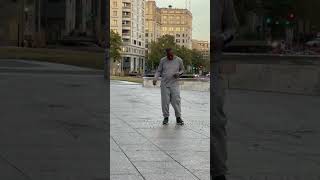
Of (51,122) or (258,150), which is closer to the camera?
(51,122)

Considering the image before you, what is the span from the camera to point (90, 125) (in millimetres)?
5418

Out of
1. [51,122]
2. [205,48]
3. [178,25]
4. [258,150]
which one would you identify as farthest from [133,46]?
[51,122]

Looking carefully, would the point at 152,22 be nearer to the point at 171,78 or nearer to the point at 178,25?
the point at 178,25

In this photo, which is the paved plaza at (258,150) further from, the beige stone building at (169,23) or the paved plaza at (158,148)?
the beige stone building at (169,23)

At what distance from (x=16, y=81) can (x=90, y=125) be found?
1110 mm

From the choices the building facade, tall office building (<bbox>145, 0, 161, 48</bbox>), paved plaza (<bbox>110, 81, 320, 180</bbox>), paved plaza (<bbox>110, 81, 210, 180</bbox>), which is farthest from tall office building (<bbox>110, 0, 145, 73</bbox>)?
paved plaza (<bbox>110, 81, 320, 180</bbox>)

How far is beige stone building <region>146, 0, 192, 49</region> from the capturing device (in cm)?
12044

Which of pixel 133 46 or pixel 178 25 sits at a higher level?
pixel 178 25

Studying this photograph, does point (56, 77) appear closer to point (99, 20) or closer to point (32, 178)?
point (99, 20)

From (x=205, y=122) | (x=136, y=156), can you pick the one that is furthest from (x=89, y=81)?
(x=205, y=122)

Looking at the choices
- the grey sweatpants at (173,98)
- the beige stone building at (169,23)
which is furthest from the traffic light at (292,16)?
the beige stone building at (169,23)

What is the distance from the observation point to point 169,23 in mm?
129625

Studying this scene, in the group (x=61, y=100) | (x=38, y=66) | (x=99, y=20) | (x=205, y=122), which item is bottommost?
(x=205, y=122)

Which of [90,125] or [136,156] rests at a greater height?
[90,125]
